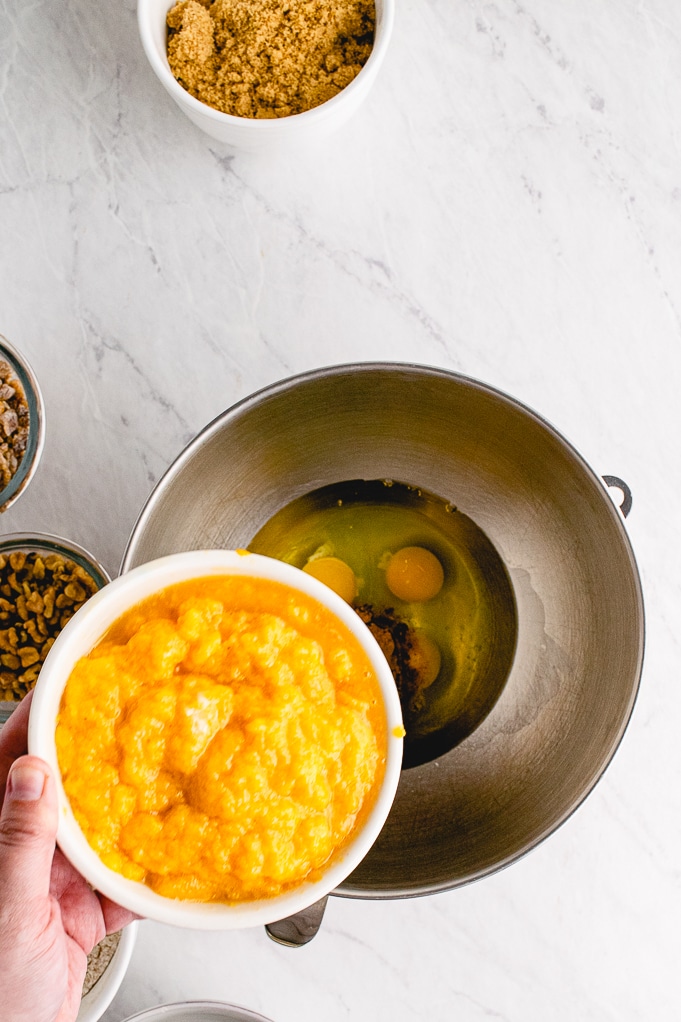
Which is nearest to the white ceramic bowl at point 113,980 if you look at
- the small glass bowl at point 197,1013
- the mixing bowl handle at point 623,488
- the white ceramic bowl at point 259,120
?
the small glass bowl at point 197,1013

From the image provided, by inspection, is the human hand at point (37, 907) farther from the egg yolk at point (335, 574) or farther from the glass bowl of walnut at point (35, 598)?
the egg yolk at point (335, 574)

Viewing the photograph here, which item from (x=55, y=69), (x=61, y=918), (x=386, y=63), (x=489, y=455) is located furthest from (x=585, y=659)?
(x=55, y=69)

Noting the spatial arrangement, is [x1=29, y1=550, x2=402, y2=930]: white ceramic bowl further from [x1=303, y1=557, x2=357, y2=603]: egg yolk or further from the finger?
[x1=303, y1=557, x2=357, y2=603]: egg yolk

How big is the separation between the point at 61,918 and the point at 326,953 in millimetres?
427

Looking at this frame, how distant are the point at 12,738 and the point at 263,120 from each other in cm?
82

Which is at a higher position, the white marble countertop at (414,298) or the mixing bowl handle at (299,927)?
the white marble countertop at (414,298)

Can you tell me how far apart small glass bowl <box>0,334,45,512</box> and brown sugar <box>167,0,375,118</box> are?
42cm

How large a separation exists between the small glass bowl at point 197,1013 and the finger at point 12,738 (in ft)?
1.42

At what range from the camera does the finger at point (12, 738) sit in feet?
3.15

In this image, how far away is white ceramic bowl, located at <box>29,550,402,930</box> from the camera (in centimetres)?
71

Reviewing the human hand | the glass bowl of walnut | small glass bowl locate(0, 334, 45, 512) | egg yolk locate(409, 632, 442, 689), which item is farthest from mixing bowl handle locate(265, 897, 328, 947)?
small glass bowl locate(0, 334, 45, 512)

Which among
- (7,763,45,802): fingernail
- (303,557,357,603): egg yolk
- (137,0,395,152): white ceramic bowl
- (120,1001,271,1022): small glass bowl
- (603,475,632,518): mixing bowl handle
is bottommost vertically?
(120,1001,271,1022): small glass bowl

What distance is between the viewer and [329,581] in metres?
1.16

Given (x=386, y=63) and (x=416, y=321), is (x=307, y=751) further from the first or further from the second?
(x=386, y=63)
